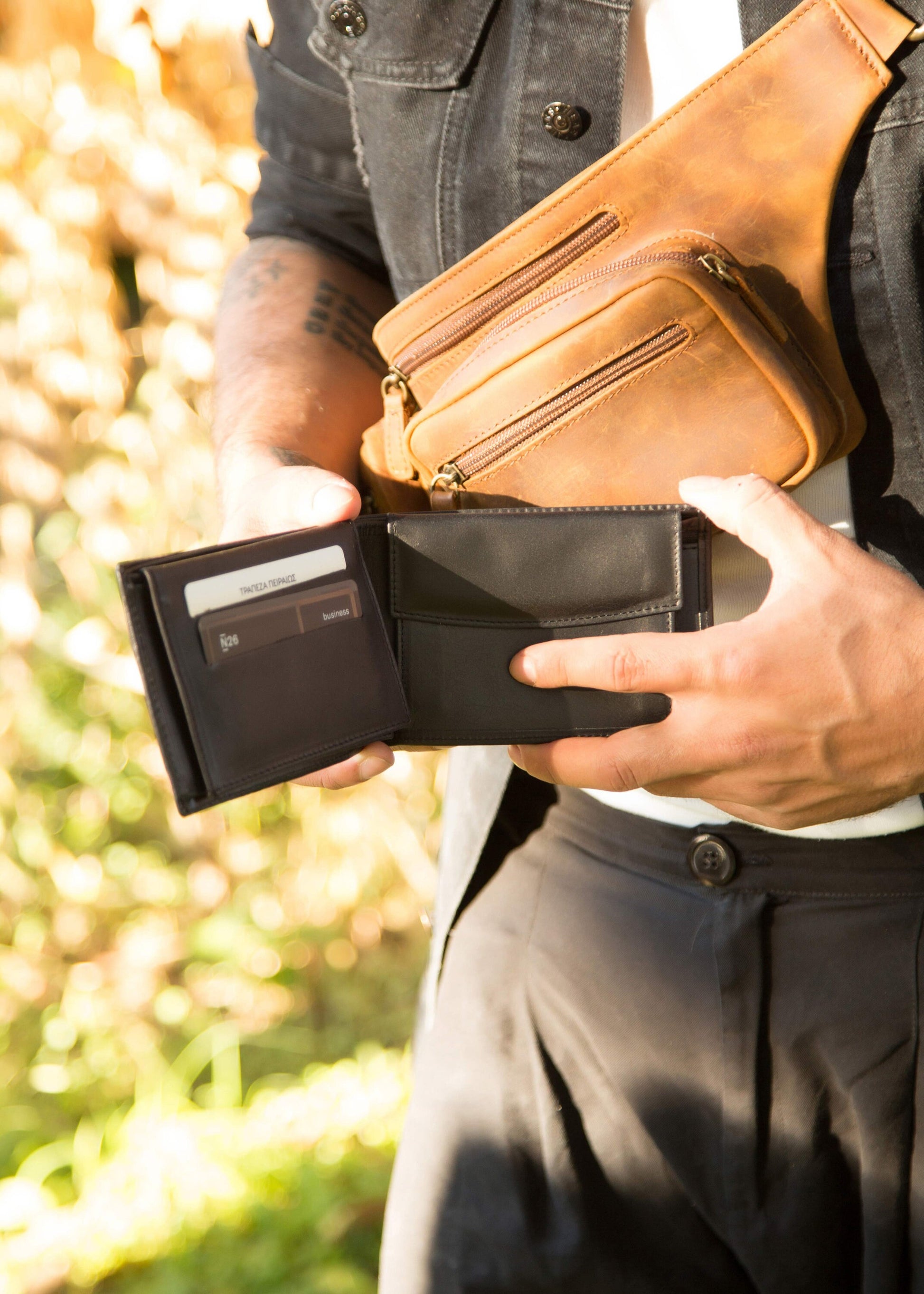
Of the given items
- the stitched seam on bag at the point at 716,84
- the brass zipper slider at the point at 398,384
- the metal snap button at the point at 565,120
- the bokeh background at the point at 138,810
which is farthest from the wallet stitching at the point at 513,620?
the bokeh background at the point at 138,810

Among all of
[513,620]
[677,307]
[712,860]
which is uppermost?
[677,307]

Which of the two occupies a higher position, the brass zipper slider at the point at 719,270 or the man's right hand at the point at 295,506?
the brass zipper slider at the point at 719,270

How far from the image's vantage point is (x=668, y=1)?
876mm

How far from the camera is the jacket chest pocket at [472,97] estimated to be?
35.9 inches

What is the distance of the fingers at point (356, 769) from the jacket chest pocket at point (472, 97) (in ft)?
1.91

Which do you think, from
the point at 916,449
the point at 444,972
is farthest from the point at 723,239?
the point at 444,972

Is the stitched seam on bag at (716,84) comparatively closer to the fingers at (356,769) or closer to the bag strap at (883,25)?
the bag strap at (883,25)

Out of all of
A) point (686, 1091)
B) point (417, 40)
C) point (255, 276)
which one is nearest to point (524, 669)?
point (686, 1091)

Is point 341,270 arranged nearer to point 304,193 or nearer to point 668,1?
point 304,193

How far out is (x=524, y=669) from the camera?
0.86m

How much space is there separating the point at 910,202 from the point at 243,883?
8.56ft

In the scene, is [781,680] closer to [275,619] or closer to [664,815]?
[664,815]

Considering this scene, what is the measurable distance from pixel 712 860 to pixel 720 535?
36 cm

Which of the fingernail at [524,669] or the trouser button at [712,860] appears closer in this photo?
the fingernail at [524,669]
